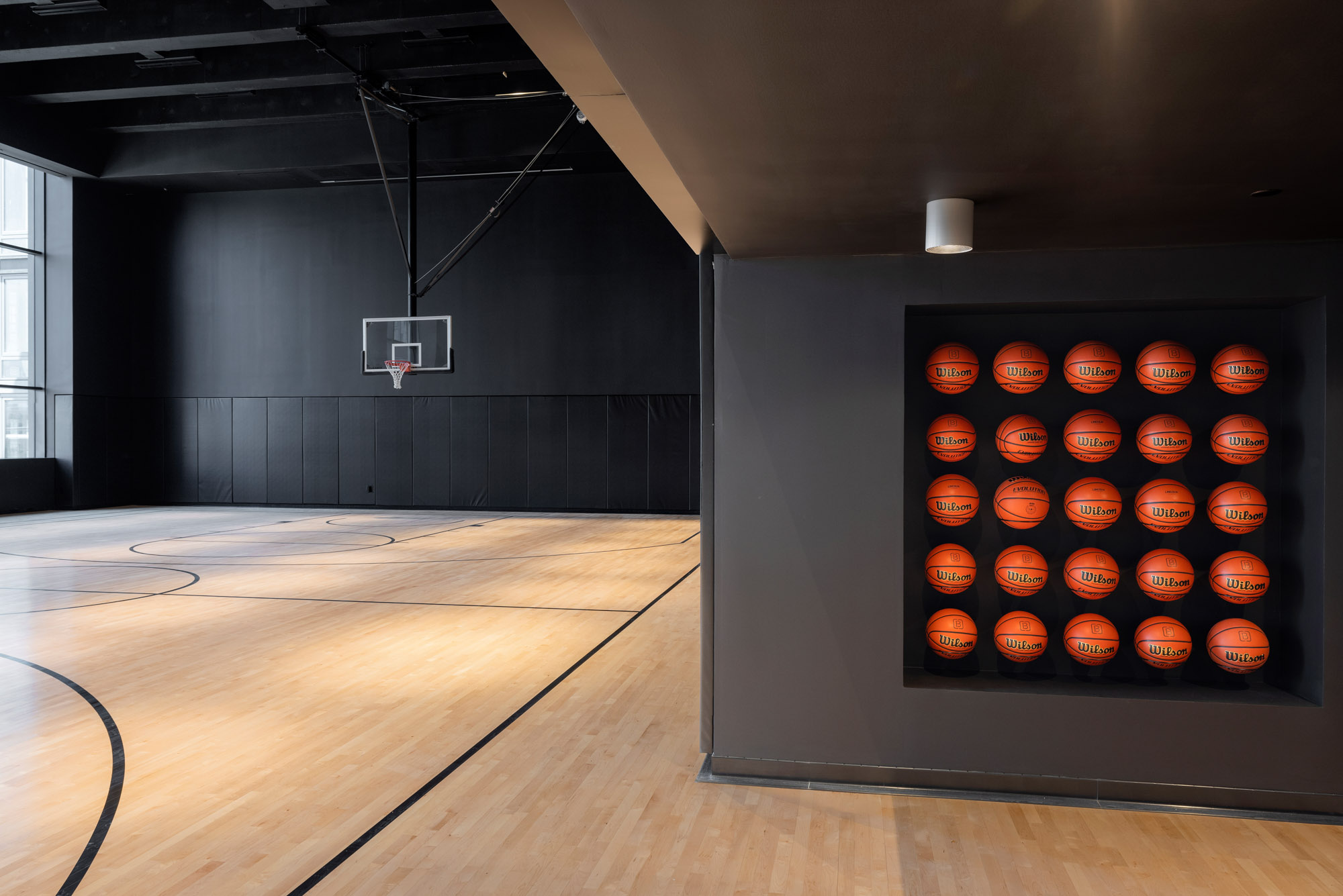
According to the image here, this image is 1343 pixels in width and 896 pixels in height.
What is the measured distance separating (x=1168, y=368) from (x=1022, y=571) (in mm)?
894

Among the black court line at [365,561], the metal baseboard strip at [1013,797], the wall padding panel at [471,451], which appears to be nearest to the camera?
the metal baseboard strip at [1013,797]

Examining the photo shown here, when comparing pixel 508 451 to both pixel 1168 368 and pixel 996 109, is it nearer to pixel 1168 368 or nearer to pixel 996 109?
pixel 1168 368

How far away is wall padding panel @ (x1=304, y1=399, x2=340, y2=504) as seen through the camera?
1557 centimetres

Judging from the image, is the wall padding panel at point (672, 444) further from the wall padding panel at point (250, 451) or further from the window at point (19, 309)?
the window at point (19, 309)

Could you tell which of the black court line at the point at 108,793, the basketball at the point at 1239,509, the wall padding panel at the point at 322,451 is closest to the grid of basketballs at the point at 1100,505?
the basketball at the point at 1239,509

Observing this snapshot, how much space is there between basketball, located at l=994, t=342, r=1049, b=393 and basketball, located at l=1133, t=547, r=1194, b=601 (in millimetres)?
764

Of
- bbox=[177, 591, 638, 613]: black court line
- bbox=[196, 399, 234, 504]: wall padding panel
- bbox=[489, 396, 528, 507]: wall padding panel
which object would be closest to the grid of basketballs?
bbox=[177, 591, 638, 613]: black court line

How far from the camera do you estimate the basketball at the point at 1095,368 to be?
3.20 m

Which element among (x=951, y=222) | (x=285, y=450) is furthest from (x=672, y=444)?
(x=951, y=222)

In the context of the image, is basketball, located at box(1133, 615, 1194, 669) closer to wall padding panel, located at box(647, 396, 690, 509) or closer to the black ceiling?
the black ceiling

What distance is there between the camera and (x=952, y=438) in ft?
10.8

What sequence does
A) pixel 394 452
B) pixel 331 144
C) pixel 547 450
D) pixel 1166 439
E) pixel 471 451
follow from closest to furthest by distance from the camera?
pixel 1166 439
pixel 331 144
pixel 547 450
pixel 471 451
pixel 394 452

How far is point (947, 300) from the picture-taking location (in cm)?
313

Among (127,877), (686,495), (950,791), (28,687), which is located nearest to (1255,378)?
(950,791)
